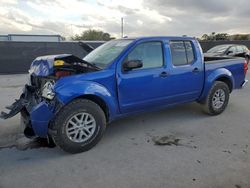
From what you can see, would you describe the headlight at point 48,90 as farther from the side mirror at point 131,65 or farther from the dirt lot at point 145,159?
the side mirror at point 131,65

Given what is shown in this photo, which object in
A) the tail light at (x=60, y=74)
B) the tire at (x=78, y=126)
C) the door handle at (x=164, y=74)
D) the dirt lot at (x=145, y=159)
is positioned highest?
the tail light at (x=60, y=74)

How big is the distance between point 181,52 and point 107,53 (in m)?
1.51

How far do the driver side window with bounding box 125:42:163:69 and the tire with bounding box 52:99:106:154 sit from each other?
1.12 metres

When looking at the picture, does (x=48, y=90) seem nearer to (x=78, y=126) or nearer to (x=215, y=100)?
(x=78, y=126)

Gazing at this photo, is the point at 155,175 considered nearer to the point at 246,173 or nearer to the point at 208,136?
the point at 246,173

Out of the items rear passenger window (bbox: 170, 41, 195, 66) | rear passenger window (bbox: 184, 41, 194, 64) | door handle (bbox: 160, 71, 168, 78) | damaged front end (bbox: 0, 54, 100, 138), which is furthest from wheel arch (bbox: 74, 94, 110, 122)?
rear passenger window (bbox: 184, 41, 194, 64)

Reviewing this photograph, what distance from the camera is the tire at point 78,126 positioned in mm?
3928

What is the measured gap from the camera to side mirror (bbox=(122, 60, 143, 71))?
4430 millimetres

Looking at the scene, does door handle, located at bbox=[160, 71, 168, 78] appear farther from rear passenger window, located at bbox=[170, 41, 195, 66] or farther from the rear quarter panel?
the rear quarter panel

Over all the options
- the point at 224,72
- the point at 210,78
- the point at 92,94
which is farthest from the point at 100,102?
the point at 224,72

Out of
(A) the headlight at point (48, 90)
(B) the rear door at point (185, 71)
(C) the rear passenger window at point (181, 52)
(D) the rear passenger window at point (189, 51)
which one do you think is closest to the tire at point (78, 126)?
(A) the headlight at point (48, 90)

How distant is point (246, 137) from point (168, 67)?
183 cm

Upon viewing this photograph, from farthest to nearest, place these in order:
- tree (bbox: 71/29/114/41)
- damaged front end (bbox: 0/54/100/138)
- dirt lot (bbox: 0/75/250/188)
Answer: tree (bbox: 71/29/114/41), damaged front end (bbox: 0/54/100/138), dirt lot (bbox: 0/75/250/188)

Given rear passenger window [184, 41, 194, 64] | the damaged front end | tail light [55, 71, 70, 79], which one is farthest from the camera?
rear passenger window [184, 41, 194, 64]
